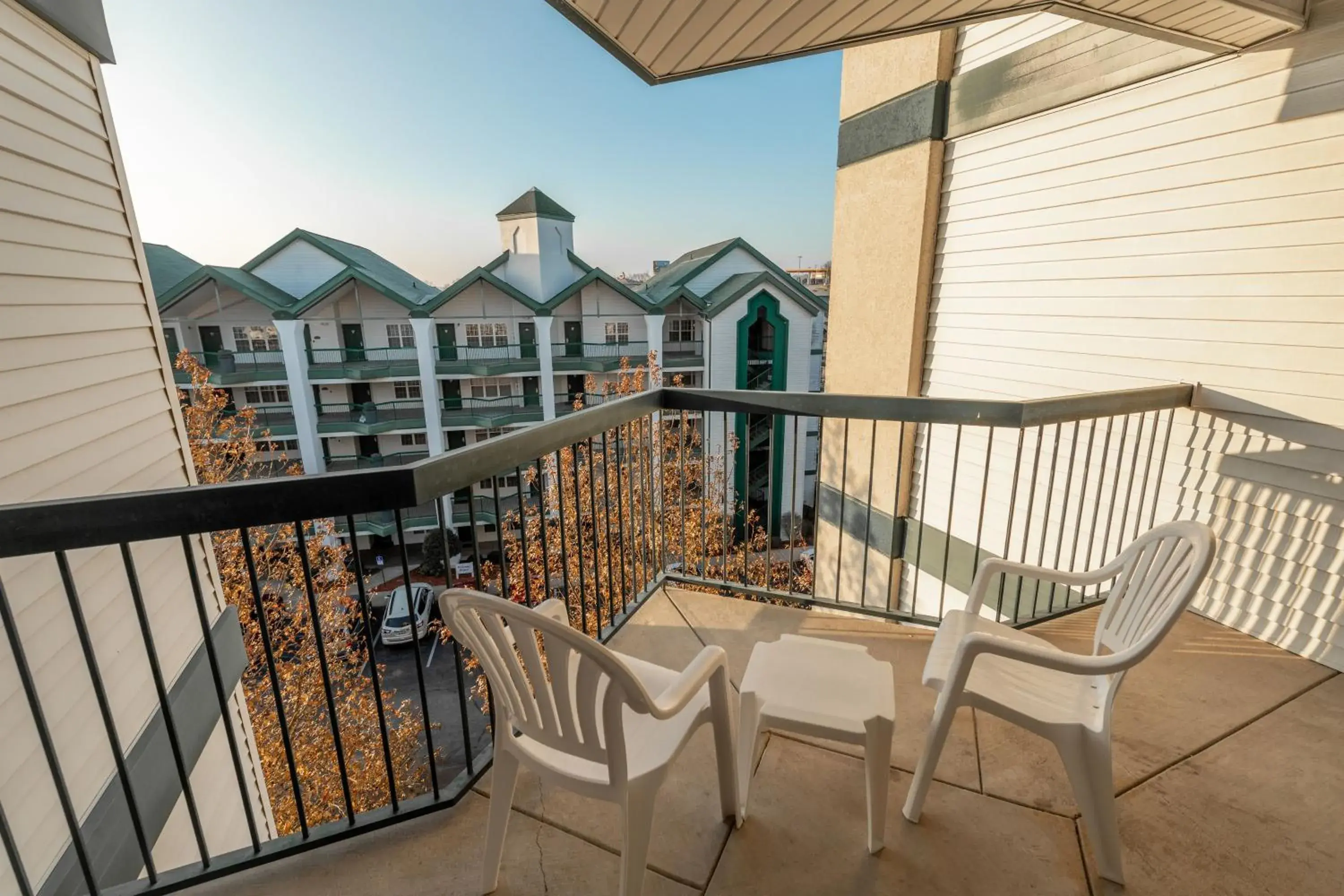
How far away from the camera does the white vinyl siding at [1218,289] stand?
92.7 inches

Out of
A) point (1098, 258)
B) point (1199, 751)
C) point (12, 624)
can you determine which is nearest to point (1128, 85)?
point (1098, 258)

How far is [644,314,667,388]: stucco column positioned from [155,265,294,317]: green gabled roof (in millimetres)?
8502

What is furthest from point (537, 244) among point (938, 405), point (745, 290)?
point (938, 405)

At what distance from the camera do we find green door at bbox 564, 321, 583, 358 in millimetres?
15320

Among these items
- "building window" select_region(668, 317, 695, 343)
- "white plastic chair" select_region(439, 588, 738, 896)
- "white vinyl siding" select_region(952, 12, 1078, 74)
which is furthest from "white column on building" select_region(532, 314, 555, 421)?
"white plastic chair" select_region(439, 588, 738, 896)

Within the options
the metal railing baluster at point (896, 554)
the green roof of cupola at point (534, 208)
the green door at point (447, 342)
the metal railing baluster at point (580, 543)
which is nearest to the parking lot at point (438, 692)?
the metal railing baluster at point (896, 554)

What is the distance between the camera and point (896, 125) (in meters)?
4.61

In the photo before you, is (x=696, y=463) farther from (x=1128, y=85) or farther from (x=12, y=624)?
(x=12, y=624)

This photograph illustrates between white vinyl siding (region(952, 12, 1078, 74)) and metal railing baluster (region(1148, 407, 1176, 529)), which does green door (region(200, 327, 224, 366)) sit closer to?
white vinyl siding (region(952, 12, 1078, 74))

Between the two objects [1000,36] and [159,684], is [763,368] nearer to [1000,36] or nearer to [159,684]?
[1000,36]

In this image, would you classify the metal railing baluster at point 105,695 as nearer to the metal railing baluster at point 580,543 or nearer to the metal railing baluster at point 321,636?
the metal railing baluster at point 321,636

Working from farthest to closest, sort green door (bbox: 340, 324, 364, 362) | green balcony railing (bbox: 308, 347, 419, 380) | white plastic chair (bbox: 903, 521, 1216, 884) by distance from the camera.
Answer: green door (bbox: 340, 324, 364, 362) < green balcony railing (bbox: 308, 347, 419, 380) < white plastic chair (bbox: 903, 521, 1216, 884)

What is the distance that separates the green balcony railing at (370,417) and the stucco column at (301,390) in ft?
1.01

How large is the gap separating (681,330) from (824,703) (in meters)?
14.8
